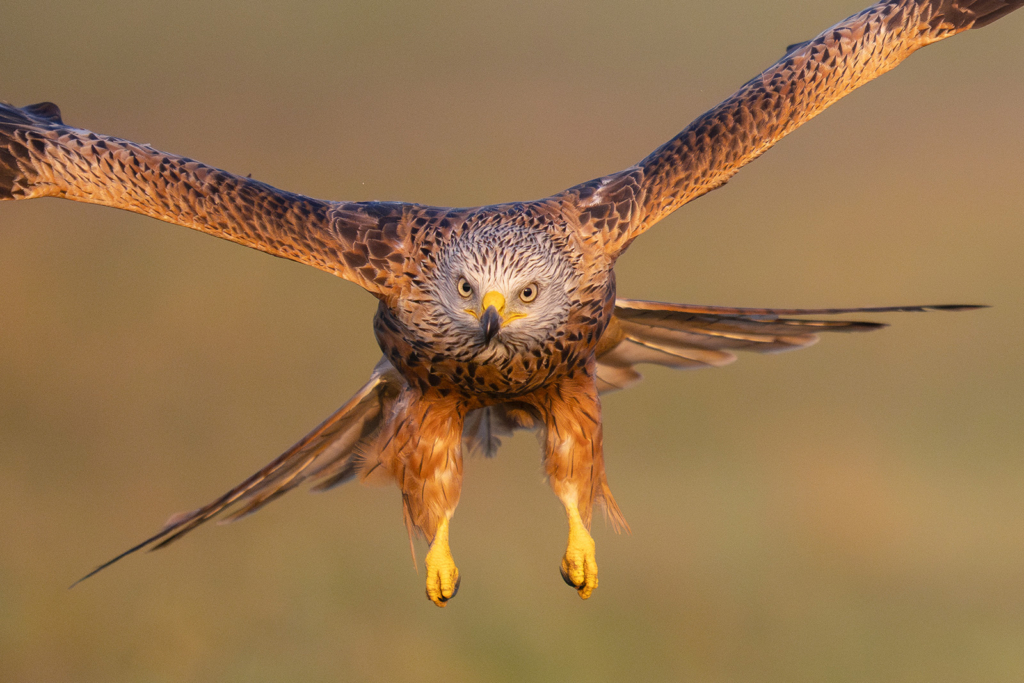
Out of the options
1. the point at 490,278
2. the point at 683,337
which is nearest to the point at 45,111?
the point at 490,278

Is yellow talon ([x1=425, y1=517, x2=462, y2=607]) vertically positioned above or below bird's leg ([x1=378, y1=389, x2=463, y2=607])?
below

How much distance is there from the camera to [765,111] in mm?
5789

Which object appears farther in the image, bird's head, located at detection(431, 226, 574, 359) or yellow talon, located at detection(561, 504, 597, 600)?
yellow talon, located at detection(561, 504, 597, 600)

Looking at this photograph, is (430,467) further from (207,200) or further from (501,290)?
(207,200)

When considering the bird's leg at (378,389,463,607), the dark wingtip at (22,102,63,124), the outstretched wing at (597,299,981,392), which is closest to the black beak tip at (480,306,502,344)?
the bird's leg at (378,389,463,607)

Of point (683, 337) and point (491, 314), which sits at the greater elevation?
point (491, 314)

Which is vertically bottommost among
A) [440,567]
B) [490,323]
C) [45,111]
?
[440,567]

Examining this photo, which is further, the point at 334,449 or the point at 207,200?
the point at 334,449

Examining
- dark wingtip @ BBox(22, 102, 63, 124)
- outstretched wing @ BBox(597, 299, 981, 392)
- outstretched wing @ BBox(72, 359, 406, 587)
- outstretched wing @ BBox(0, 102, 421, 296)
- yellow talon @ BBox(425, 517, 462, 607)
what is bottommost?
yellow talon @ BBox(425, 517, 462, 607)

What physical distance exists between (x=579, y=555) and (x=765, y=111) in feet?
8.01

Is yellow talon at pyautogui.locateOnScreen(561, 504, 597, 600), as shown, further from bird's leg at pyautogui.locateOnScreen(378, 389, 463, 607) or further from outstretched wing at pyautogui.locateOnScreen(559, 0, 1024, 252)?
outstretched wing at pyautogui.locateOnScreen(559, 0, 1024, 252)

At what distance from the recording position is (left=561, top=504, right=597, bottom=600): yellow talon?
5918mm

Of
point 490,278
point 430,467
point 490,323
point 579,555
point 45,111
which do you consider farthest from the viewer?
point 45,111

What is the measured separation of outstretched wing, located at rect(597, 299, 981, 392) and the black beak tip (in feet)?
5.56
